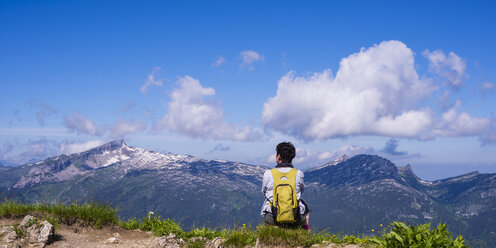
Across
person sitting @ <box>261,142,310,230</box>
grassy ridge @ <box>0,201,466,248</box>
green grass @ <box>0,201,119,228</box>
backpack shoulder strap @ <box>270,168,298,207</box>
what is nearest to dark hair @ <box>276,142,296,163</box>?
person sitting @ <box>261,142,310,230</box>

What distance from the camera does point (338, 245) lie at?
9.11m

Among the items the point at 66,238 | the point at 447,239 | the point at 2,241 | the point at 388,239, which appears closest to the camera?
the point at 447,239

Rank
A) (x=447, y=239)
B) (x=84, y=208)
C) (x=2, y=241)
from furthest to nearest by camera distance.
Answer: (x=84, y=208) → (x=2, y=241) → (x=447, y=239)

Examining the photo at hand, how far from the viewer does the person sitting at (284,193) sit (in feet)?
29.2

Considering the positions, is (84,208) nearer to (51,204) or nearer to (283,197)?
(51,204)

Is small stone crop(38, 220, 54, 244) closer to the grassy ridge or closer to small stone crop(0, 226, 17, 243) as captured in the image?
small stone crop(0, 226, 17, 243)

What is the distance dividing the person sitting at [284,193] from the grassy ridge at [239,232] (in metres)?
0.31

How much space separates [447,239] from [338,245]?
2.75m

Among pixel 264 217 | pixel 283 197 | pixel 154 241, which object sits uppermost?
pixel 283 197

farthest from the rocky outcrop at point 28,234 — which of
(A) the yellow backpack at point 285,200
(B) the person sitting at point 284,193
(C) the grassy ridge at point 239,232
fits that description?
(A) the yellow backpack at point 285,200

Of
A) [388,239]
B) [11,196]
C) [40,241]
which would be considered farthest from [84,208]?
[388,239]

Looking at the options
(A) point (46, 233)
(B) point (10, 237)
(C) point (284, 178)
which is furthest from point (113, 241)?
(C) point (284, 178)

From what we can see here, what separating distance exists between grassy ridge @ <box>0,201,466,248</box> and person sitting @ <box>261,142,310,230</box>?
1.02 feet

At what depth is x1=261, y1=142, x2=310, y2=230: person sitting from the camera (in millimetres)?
8891
